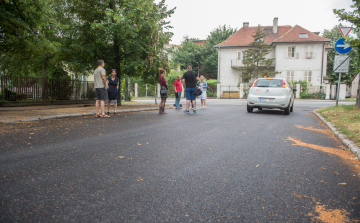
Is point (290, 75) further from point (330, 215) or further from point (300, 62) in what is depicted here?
point (330, 215)

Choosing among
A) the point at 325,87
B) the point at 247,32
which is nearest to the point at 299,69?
the point at 325,87

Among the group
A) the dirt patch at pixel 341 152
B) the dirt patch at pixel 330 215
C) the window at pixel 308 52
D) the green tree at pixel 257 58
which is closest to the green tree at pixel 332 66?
the window at pixel 308 52

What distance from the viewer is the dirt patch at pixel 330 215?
2.32 m

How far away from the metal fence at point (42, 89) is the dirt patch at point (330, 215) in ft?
51.9

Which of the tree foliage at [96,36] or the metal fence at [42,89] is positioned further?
the metal fence at [42,89]

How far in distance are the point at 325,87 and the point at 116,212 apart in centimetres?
3857

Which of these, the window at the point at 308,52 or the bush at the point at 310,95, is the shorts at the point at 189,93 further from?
the window at the point at 308,52

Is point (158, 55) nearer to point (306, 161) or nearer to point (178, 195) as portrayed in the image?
point (306, 161)

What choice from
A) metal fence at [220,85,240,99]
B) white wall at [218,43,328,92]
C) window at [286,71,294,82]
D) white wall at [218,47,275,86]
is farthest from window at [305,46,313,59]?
metal fence at [220,85,240,99]

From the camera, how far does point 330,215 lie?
2.40 meters

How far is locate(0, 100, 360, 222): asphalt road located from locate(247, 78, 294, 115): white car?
6.32m

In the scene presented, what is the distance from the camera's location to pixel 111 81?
10500 mm

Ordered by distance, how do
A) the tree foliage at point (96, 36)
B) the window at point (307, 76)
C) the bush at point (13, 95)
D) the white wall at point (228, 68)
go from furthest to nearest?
the white wall at point (228, 68) → the window at point (307, 76) → the bush at point (13, 95) → the tree foliage at point (96, 36)

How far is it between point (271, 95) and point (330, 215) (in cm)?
1013
